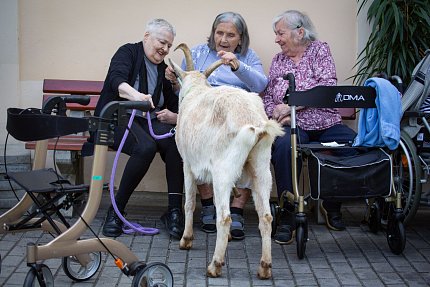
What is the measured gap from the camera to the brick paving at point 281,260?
4.95 m

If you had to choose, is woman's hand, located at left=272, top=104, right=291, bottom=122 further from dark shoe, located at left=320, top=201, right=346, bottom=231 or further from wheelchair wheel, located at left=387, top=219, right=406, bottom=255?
wheelchair wheel, located at left=387, top=219, right=406, bottom=255

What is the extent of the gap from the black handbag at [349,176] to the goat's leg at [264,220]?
0.51 m

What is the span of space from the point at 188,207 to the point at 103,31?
2.45m

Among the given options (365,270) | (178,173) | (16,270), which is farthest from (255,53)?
(16,270)

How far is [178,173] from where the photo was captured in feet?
20.2

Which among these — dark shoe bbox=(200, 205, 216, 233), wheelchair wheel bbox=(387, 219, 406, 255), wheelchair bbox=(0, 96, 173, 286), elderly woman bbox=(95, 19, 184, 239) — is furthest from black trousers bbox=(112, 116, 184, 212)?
wheelchair wheel bbox=(387, 219, 406, 255)

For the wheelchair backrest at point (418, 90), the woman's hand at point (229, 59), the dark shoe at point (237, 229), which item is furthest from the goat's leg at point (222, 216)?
the wheelchair backrest at point (418, 90)

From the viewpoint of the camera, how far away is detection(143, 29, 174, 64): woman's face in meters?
6.24

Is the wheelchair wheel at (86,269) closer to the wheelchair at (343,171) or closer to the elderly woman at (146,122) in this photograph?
the elderly woman at (146,122)

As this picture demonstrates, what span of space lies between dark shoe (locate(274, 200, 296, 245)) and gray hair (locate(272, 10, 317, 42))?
5.12ft

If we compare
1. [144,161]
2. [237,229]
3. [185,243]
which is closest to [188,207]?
[185,243]

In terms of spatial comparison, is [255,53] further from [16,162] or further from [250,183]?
[16,162]

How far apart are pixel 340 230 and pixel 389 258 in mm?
835

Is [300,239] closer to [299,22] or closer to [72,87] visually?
[299,22]
